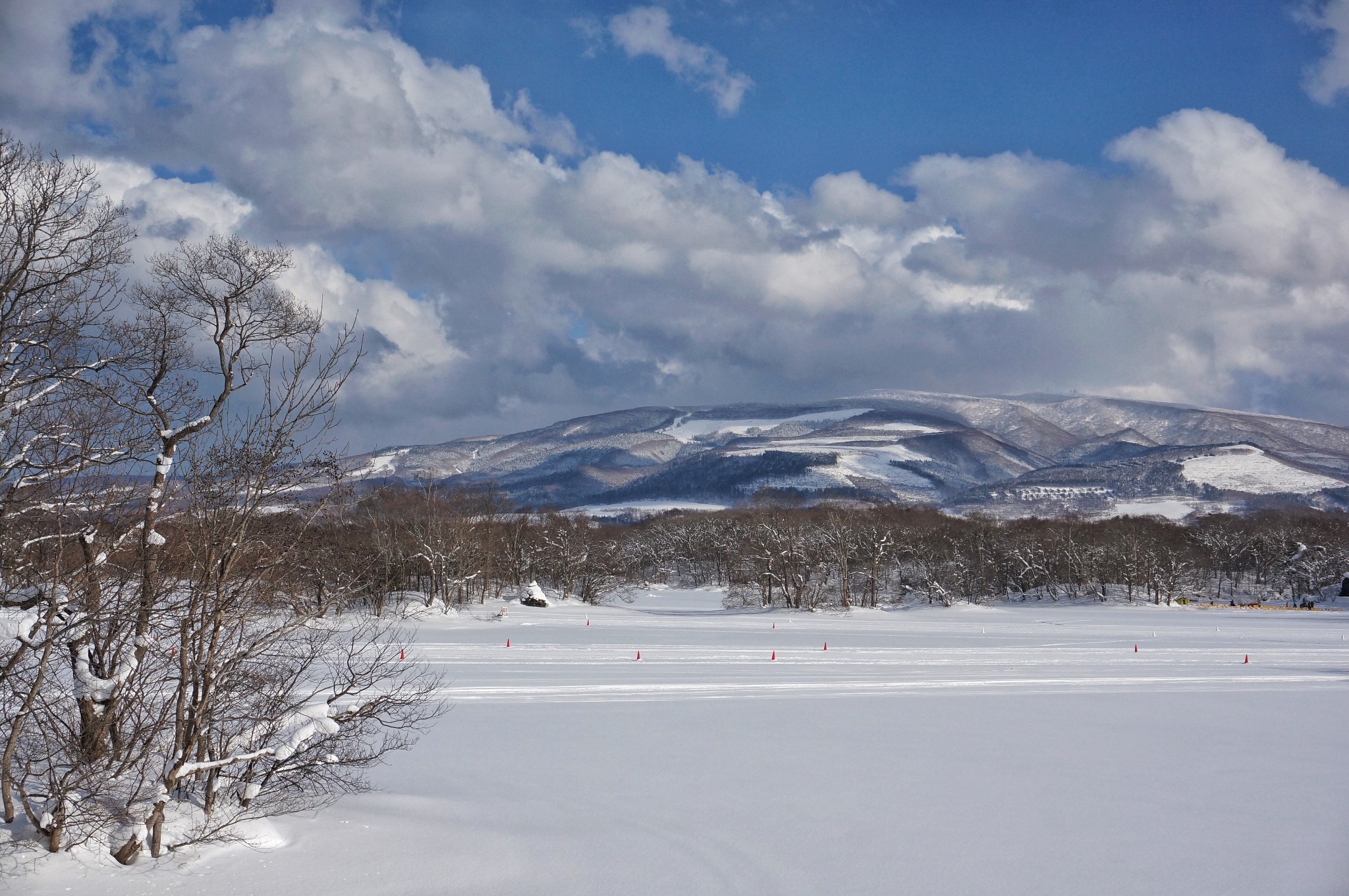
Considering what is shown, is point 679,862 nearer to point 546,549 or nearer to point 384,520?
point 384,520

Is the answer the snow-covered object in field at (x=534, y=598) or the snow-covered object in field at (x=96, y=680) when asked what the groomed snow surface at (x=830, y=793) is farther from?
the snow-covered object in field at (x=534, y=598)

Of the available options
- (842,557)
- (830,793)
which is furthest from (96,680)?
(842,557)

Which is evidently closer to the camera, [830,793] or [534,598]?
[830,793]

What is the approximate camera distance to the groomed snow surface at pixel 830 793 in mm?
9883

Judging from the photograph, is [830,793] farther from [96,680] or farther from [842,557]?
[842,557]

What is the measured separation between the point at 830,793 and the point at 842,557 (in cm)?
5716

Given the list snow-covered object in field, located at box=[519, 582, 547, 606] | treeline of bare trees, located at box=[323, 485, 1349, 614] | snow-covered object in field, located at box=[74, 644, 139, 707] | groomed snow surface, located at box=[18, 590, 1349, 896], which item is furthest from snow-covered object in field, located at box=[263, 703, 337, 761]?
snow-covered object in field, located at box=[519, 582, 547, 606]

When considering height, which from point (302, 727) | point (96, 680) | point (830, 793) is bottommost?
point (830, 793)

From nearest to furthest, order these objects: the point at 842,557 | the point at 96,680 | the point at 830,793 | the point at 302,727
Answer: the point at 96,680 → the point at 302,727 → the point at 830,793 → the point at 842,557

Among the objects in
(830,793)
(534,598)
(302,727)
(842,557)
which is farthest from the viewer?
(842,557)

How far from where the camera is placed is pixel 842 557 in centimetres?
A: 6956

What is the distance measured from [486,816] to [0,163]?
32.2ft

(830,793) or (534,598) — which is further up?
(830,793)

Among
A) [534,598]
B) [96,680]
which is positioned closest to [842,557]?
[534,598]
